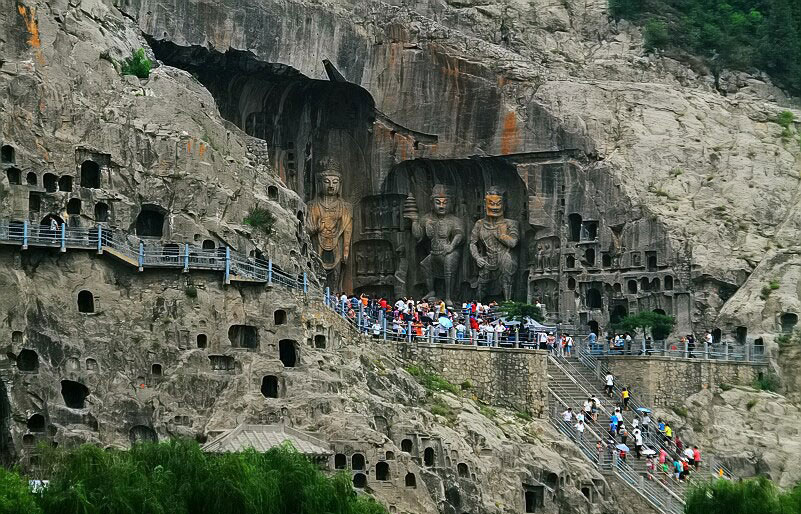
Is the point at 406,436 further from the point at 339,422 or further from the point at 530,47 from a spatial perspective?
the point at 530,47

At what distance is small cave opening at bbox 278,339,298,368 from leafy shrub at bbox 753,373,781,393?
73.4 ft

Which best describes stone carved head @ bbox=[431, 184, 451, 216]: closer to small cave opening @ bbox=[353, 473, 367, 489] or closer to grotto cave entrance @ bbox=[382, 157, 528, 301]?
grotto cave entrance @ bbox=[382, 157, 528, 301]

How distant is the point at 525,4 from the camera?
102125 millimetres

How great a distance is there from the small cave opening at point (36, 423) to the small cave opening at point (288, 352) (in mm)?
10090

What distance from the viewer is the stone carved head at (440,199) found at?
95.5 m

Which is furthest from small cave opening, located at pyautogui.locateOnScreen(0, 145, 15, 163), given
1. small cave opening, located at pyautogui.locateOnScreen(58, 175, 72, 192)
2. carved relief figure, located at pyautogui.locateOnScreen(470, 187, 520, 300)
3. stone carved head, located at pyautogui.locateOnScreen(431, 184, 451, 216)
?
carved relief figure, located at pyautogui.locateOnScreen(470, 187, 520, 300)

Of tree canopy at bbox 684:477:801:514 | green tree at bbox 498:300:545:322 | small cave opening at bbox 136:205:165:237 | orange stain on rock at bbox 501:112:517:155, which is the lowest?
tree canopy at bbox 684:477:801:514

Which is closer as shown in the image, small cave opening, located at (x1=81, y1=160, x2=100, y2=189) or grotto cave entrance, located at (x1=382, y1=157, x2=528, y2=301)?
small cave opening, located at (x1=81, y1=160, x2=100, y2=189)

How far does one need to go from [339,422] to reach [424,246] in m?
25.8

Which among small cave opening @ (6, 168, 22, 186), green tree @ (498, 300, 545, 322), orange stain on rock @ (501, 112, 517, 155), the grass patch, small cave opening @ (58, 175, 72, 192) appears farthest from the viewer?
orange stain on rock @ (501, 112, 517, 155)

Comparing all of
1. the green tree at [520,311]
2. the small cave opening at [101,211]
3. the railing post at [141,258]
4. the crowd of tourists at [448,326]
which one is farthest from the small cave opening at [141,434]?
the green tree at [520,311]

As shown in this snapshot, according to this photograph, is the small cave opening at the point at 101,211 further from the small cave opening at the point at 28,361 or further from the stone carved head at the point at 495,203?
the stone carved head at the point at 495,203

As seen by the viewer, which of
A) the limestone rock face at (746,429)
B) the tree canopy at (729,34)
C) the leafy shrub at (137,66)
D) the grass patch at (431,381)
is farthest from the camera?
the tree canopy at (729,34)

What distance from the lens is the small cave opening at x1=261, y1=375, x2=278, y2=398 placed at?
242 feet
